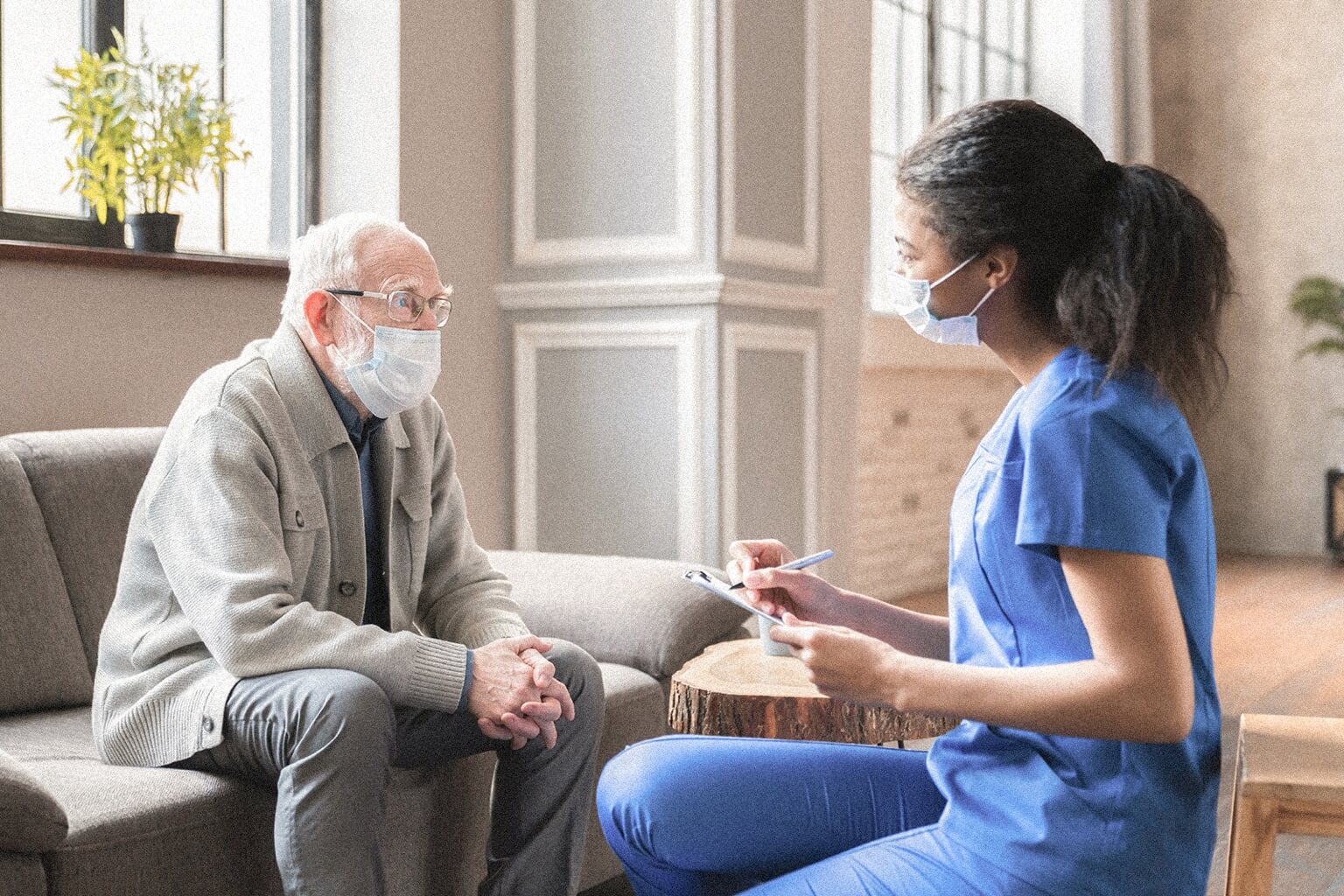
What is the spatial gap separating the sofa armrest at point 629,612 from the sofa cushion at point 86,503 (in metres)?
0.71

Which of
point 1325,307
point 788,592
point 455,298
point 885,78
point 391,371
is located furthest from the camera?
point 1325,307

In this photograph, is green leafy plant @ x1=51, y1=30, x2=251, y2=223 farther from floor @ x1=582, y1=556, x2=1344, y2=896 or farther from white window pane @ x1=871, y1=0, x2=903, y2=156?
white window pane @ x1=871, y1=0, x2=903, y2=156

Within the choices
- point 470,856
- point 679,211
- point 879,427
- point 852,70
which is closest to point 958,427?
point 879,427

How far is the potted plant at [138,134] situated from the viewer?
9.31ft

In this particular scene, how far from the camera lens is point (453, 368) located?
3.74 m

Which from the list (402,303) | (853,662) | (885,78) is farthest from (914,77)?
(853,662)

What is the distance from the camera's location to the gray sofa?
161 centimetres

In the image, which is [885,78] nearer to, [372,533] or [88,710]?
[372,533]

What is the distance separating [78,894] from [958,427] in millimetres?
5487

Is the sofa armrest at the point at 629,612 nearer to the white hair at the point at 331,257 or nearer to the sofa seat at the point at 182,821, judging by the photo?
the sofa seat at the point at 182,821

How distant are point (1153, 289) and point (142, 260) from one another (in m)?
2.17

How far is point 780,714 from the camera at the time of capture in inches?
80.7

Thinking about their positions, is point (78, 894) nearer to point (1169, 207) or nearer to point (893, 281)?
point (893, 281)

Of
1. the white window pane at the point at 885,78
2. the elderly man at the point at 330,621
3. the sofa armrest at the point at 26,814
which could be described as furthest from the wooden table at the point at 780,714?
the white window pane at the point at 885,78
